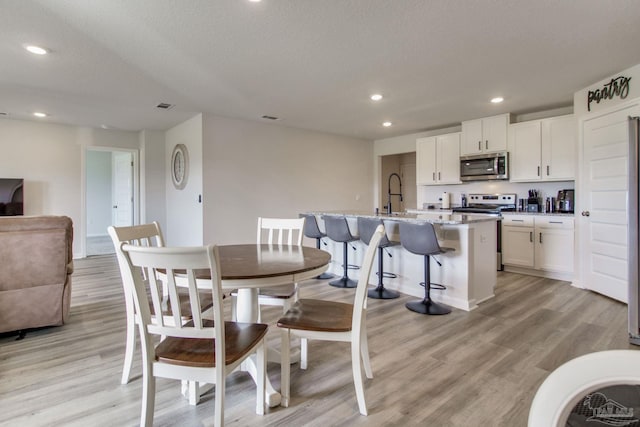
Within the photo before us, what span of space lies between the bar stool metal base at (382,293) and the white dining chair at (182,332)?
235 centimetres

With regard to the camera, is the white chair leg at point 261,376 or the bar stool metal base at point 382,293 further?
the bar stool metal base at point 382,293

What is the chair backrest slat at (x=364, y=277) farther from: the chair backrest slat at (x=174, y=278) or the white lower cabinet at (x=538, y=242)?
the white lower cabinet at (x=538, y=242)

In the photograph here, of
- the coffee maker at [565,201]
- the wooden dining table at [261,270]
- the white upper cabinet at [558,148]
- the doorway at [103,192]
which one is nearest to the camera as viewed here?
the wooden dining table at [261,270]

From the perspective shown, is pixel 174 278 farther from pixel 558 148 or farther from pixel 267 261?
pixel 558 148

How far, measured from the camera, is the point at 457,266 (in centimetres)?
337

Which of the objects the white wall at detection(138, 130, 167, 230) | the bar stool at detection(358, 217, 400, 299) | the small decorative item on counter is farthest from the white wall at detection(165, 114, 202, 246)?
the small decorative item on counter

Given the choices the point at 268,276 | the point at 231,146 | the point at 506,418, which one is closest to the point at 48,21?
the point at 268,276

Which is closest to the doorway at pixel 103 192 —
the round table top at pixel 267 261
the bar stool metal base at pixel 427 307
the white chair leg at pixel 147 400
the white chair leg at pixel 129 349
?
the white chair leg at pixel 129 349

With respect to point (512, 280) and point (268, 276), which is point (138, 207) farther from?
point (512, 280)

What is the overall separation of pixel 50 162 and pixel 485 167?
24.2 feet

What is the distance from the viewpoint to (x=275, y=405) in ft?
5.70

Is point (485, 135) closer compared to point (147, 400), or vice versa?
point (147, 400)

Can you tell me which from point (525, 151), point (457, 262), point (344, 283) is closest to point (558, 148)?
point (525, 151)

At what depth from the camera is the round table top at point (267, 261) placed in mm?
1591
